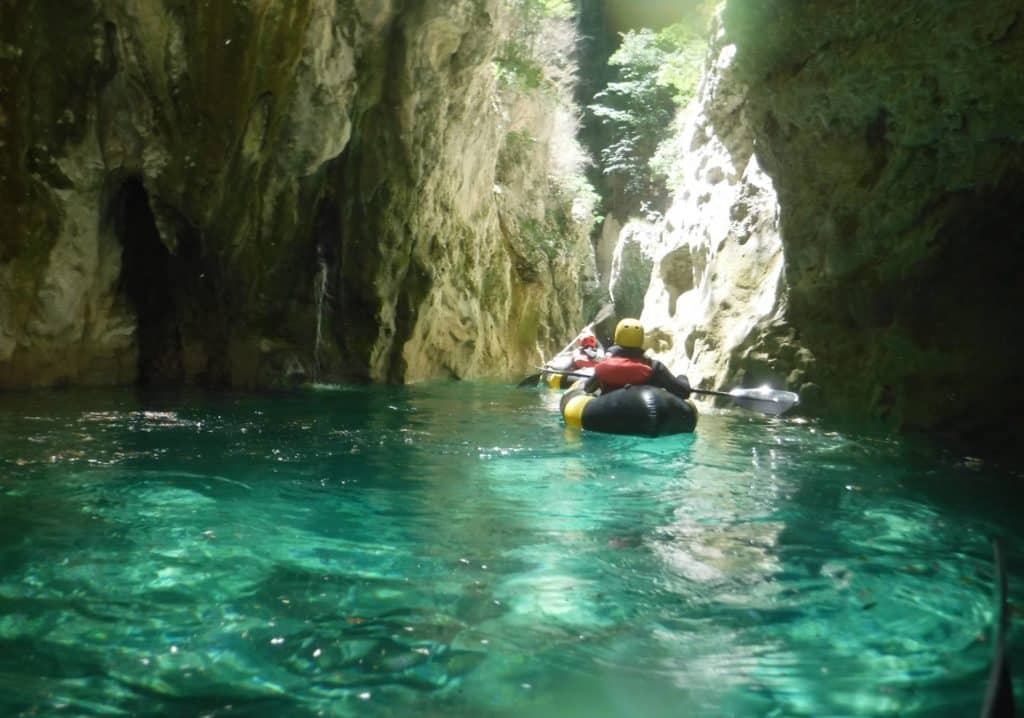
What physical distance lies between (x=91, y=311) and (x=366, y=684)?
10.7m

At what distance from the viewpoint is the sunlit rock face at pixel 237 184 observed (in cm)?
1024

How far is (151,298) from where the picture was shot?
12883mm

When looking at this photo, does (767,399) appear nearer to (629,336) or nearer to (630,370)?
(630,370)

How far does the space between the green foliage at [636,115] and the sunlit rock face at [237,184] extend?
1072cm

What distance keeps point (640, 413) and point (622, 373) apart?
2.74ft

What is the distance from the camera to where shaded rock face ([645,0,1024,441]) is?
697 centimetres

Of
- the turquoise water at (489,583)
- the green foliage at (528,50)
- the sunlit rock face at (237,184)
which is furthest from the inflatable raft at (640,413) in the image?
the green foliage at (528,50)

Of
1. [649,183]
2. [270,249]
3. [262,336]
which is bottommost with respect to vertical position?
[262,336]

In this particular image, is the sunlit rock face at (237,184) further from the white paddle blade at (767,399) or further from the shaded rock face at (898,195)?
the white paddle blade at (767,399)

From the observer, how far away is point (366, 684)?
2371 millimetres

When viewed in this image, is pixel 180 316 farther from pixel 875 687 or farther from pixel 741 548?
pixel 875 687

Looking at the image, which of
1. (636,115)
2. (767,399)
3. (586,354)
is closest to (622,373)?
(767,399)

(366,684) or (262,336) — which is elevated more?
(262,336)

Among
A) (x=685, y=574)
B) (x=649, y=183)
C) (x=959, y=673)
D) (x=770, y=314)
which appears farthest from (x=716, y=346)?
(x=649, y=183)
